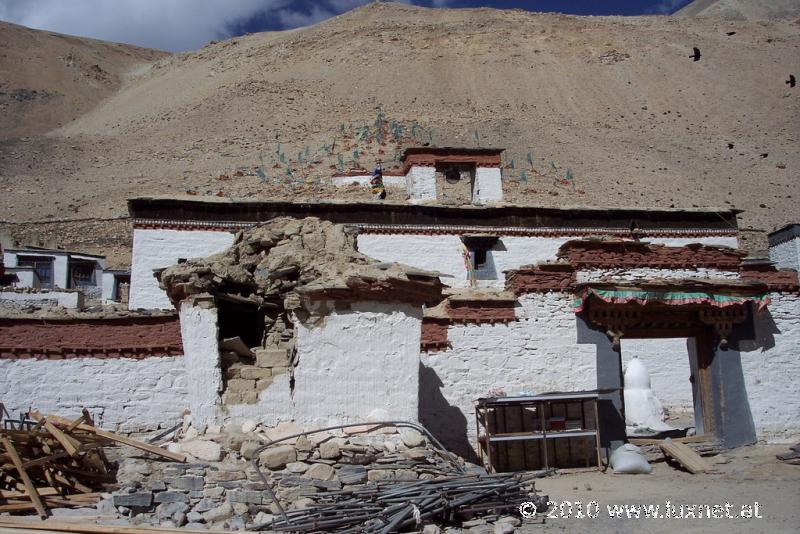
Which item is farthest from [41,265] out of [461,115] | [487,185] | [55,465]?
[461,115]

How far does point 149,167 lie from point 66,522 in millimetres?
41787

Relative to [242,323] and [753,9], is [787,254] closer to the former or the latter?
[242,323]

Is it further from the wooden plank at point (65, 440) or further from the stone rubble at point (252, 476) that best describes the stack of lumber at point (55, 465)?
the stone rubble at point (252, 476)

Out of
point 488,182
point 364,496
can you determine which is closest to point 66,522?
point 364,496

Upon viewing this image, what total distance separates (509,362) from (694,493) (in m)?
3.87

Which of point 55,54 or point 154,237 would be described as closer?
point 154,237

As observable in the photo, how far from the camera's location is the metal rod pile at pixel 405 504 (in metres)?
7.18

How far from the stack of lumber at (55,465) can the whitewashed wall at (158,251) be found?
35.7ft

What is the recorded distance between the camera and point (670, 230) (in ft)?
74.5

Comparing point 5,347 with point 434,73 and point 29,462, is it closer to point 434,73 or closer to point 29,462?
point 29,462

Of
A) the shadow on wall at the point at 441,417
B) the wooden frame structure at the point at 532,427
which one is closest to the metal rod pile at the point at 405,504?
the wooden frame structure at the point at 532,427

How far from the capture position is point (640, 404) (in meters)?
15.3

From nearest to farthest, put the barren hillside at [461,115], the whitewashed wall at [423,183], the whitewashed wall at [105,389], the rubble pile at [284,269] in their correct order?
the rubble pile at [284,269] → the whitewashed wall at [105,389] → the whitewashed wall at [423,183] → the barren hillside at [461,115]

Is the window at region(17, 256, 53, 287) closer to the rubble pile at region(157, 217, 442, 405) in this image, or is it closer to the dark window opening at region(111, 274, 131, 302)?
the dark window opening at region(111, 274, 131, 302)
